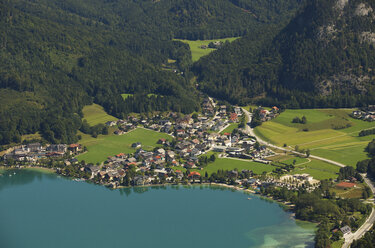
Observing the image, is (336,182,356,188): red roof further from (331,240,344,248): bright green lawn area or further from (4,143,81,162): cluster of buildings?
(4,143,81,162): cluster of buildings

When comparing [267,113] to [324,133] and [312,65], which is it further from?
[312,65]

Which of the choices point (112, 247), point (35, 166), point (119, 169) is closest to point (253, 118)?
point (119, 169)

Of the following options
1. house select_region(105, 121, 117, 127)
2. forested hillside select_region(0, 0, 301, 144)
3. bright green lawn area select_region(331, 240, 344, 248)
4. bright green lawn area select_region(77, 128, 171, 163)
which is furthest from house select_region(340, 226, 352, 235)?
house select_region(105, 121, 117, 127)

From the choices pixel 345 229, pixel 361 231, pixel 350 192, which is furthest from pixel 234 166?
pixel 361 231

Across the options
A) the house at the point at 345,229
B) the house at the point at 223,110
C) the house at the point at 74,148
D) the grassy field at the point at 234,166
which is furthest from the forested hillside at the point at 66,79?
the house at the point at 345,229

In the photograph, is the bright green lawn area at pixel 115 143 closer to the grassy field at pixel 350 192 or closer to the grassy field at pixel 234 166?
the grassy field at pixel 234 166

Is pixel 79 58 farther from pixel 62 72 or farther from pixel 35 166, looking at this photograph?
pixel 35 166
